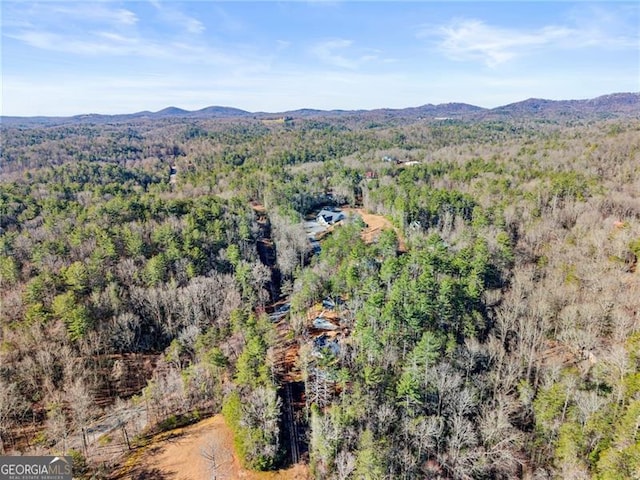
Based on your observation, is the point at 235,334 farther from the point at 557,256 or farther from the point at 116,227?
the point at 557,256

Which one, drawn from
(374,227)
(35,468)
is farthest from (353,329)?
(374,227)

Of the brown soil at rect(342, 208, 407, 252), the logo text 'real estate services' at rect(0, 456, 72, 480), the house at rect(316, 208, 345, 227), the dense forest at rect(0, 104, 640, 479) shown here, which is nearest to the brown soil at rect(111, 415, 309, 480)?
the dense forest at rect(0, 104, 640, 479)

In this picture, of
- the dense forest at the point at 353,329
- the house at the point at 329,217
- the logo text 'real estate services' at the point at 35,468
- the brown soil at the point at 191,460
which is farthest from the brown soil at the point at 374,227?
the logo text 'real estate services' at the point at 35,468

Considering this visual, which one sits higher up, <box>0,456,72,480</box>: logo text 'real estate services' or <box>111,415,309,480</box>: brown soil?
<box>0,456,72,480</box>: logo text 'real estate services'

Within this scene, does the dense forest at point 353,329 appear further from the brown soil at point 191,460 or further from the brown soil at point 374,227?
the brown soil at point 374,227

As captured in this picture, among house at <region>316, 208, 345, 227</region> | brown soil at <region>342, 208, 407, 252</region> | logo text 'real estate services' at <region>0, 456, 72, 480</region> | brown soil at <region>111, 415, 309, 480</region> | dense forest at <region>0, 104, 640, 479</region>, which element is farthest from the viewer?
house at <region>316, 208, 345, 227</region>

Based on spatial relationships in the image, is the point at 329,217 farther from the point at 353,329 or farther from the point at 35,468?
the point at 35,468

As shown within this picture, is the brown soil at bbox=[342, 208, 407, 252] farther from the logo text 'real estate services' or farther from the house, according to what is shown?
the logo text 'real estate services'
